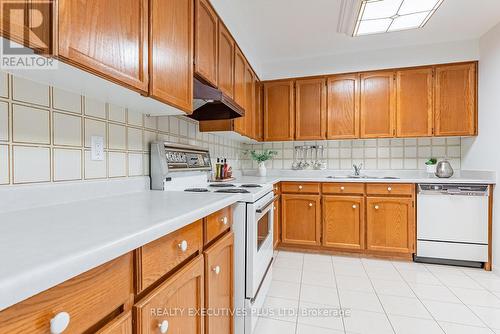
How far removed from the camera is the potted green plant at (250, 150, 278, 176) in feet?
10.5

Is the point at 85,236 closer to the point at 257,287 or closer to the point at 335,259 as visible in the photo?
the point at 257,287

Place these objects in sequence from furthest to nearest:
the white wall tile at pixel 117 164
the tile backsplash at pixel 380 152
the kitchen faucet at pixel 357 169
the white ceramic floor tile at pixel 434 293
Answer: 1. the kitchen faucet at pixel 357 169
2. the tile backsplash at pixel 380 152
3. the white ceramic floor tile at pixel 434 293
4. the white wall tile at pixel 117 164

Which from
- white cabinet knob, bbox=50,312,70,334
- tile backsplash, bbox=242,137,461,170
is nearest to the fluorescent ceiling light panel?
tile backsplash, bbox=242,137,461,170

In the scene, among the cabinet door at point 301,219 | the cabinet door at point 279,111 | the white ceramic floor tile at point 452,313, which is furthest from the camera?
the cabinet door at point 279,111

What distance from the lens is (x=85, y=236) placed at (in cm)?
55

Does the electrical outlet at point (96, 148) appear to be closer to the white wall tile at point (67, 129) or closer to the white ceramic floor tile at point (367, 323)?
the white wall tile at point (67, 129)

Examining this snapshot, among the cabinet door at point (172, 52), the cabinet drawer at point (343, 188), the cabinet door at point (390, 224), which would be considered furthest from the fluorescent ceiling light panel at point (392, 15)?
the cabinet door at point (390, 224)

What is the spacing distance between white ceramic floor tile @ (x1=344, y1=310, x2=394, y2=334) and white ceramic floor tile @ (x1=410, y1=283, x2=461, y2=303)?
519 mm

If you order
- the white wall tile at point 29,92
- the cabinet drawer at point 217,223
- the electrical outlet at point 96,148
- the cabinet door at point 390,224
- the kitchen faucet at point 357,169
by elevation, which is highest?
the white wall tile at point 29,92

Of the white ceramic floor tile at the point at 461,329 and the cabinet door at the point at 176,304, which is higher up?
the cabinet door at the point at 176,304

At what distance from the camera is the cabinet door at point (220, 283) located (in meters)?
1.01

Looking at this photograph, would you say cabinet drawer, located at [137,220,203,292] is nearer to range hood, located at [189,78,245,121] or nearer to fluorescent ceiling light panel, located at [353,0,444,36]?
range hood, located at [189,78,245,121]

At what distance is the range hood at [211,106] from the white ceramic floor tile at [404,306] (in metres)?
1.76

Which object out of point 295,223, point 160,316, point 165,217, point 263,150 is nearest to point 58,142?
point 165,217
